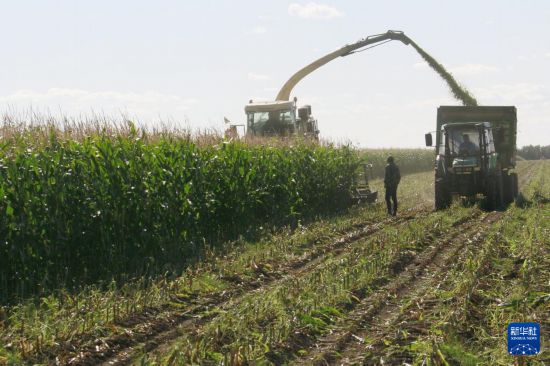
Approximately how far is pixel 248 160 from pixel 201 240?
10.1ft

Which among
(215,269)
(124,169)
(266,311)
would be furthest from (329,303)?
(124,169)

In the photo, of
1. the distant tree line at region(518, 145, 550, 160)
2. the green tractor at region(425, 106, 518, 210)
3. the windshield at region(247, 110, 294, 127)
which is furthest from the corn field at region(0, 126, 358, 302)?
the distant tree line at region(518, 145, 550, 160)

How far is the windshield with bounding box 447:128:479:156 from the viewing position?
20031 mm

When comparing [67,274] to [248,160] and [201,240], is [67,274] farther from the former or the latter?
[248,160]

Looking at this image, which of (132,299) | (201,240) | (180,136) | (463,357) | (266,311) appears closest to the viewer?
(463,357)

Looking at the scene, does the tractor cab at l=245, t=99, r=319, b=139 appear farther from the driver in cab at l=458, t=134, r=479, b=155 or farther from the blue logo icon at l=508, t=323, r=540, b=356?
the blue logo icon at l=508, t=323, r=540, b=356

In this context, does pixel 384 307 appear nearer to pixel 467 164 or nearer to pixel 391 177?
pixel 391 177

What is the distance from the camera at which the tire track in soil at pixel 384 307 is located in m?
6.93

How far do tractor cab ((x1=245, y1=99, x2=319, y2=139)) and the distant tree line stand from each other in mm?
82913

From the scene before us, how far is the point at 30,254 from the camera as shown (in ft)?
34.6

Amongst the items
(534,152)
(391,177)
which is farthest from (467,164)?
(534,152)

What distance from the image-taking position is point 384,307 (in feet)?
28.7

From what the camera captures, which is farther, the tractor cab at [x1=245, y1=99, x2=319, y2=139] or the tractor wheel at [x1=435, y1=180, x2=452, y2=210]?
the tractor cab at [x1=245, y1=99, x2=319, y2=139]

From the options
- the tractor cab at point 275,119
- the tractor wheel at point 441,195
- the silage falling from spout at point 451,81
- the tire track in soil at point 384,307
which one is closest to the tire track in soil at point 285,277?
the tractor wheel at point 441,195
